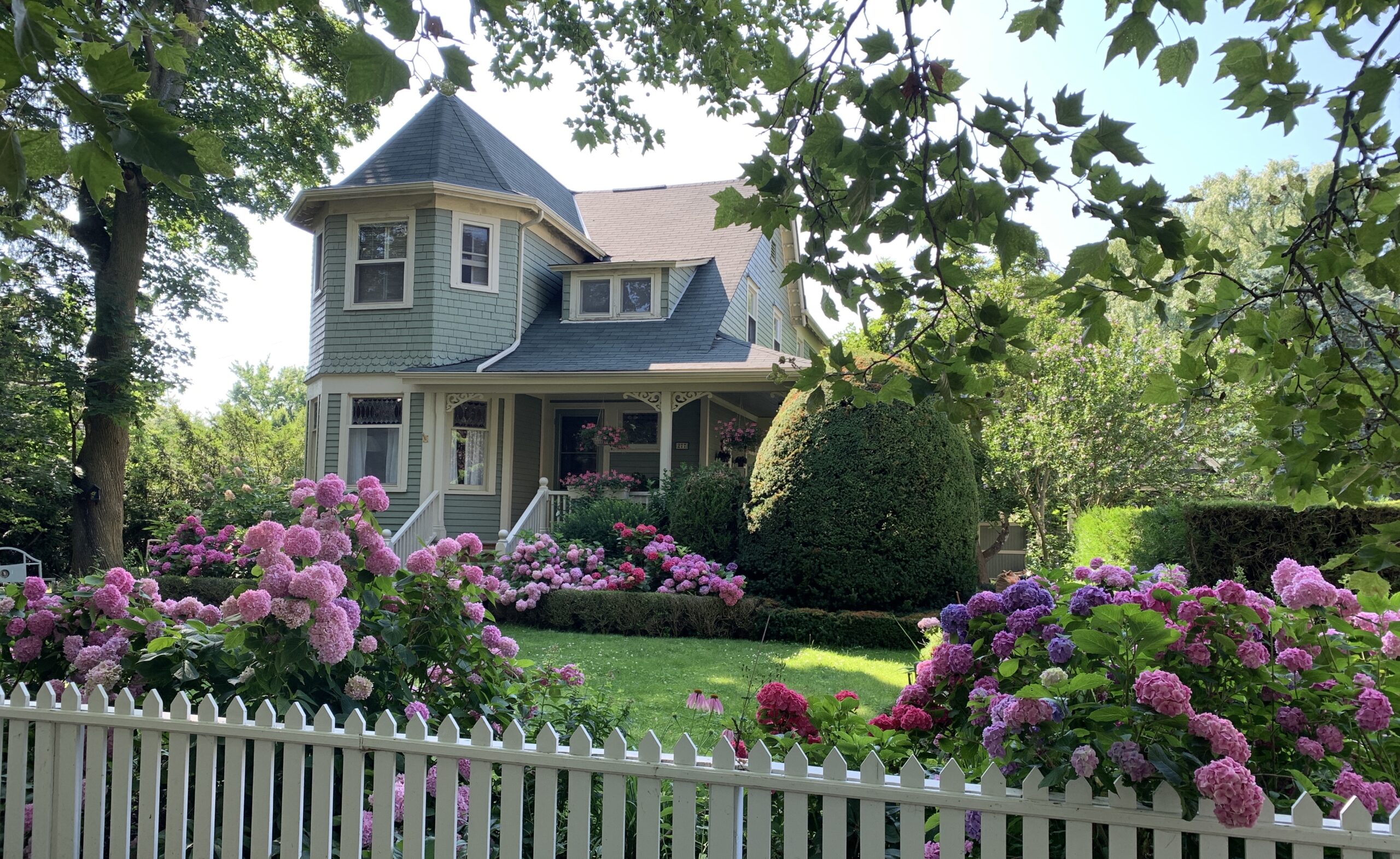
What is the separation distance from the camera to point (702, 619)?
9555mm

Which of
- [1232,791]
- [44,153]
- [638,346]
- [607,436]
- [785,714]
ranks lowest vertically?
[785,714]

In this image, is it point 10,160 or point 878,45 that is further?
point 878,45

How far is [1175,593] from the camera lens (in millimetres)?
2602

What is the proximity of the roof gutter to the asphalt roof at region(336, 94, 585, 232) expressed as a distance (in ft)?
1.47

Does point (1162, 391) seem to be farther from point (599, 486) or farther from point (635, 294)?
point (635, 294)

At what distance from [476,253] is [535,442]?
3.63 meters

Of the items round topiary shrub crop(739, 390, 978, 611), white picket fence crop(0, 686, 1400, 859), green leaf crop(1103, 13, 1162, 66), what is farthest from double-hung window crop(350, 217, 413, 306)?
green leaf crop(1103, 13, 1162, 66)

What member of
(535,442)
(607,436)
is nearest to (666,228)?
(607,436)

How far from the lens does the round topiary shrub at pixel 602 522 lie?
11.8 meters

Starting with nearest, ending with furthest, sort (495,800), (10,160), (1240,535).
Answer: (10,160) < (495,800) < (1240,535)

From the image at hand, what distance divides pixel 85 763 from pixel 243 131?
13.8 meters

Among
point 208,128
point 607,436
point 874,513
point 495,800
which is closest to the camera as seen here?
point 495,800

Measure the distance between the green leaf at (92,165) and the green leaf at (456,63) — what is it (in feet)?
Answer: 2.31

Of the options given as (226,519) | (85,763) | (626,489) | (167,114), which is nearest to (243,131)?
(226,519)
